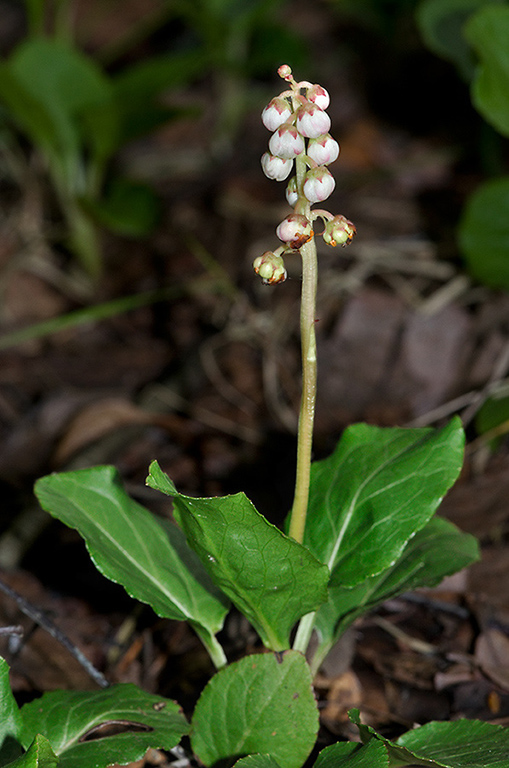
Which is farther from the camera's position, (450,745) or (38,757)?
(450,745)

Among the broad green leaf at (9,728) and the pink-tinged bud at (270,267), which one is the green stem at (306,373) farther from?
the broad green leaf at (9,728)

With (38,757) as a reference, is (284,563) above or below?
above

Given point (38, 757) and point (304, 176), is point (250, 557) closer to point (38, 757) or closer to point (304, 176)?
point (38, 757)

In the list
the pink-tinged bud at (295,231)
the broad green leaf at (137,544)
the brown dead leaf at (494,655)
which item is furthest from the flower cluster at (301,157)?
the brown dead leaf at (494,655)

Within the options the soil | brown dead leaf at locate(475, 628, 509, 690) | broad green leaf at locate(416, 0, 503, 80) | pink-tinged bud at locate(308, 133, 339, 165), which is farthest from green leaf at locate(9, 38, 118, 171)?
brown dead leaf at locate(475, 628, 509, 690)

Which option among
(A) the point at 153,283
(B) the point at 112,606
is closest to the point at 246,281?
(A) the point at 153,283

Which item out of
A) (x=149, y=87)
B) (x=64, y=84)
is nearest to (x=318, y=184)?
(x=149, y=87)

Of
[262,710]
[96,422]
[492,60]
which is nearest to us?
[262,710]
